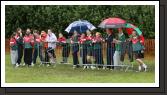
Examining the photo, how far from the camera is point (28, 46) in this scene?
16.5 metres

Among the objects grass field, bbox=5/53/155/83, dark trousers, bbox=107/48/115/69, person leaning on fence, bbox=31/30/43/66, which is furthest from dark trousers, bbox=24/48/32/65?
dark trousers, bbox=107/48/115/69

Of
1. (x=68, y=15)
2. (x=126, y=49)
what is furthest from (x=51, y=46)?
(x=68, y=15)

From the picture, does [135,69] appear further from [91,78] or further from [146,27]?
[146,27]

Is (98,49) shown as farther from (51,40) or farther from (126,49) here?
(51,40)

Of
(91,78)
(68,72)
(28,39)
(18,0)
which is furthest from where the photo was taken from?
(28,39)

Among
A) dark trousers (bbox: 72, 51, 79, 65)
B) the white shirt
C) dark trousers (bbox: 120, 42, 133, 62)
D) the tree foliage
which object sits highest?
the tree foliage

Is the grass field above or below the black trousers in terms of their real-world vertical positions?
below

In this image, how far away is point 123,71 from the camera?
15.3 m

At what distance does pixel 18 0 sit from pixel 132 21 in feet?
35.7

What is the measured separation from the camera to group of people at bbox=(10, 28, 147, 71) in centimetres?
1529

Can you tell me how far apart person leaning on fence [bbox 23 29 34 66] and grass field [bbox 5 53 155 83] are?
1.50ft

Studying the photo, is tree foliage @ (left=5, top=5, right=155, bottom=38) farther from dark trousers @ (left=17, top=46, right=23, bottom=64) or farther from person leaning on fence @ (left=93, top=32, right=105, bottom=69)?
person leaning on fence @ (left=93, top=32, right=105, bottom=69)

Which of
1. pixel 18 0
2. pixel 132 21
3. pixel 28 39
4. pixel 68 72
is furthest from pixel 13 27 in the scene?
pixel 18 0

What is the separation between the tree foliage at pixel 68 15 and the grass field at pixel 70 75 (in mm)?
5896
